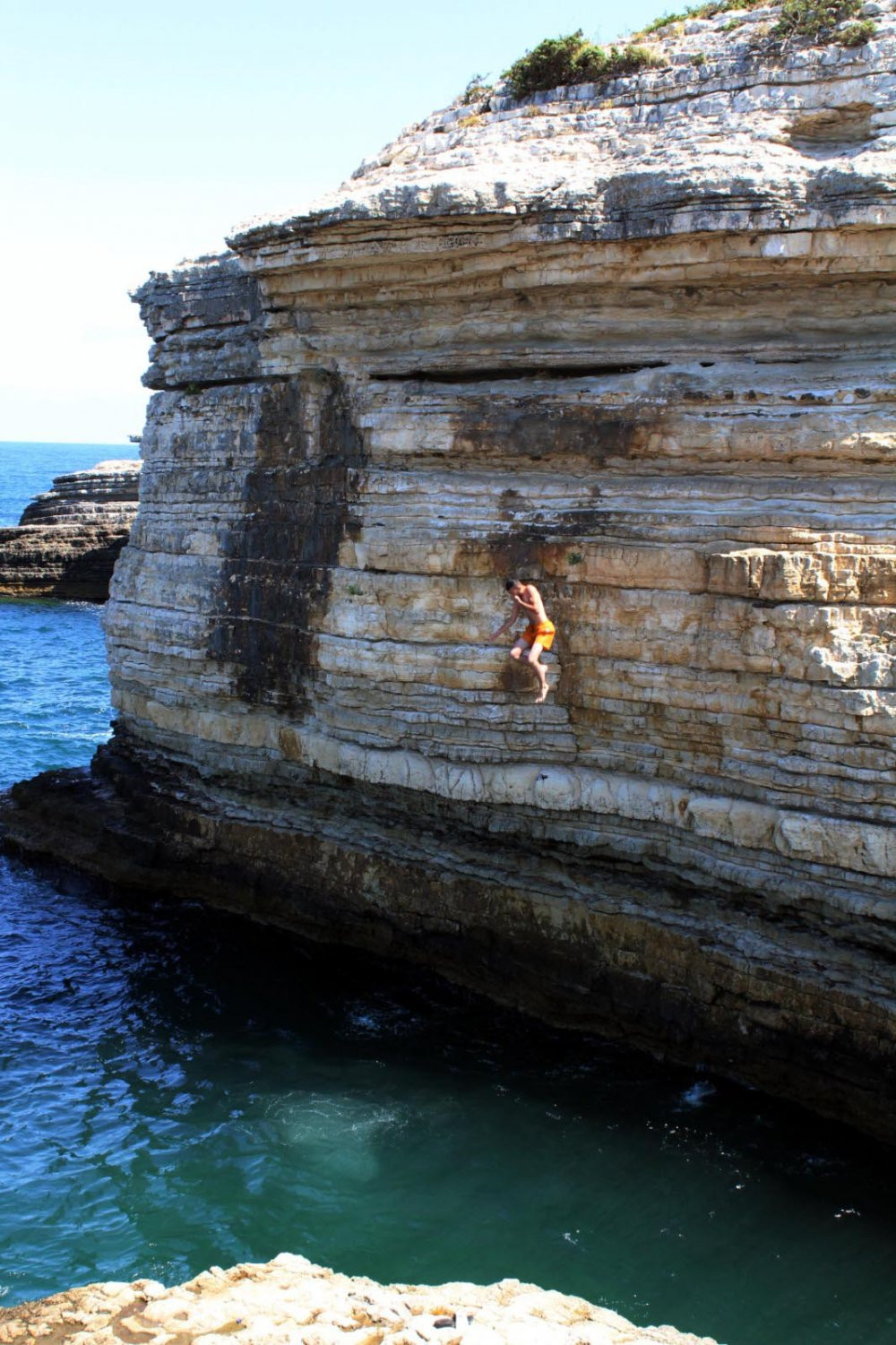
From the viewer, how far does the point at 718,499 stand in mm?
12289

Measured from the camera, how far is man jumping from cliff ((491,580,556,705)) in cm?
1272

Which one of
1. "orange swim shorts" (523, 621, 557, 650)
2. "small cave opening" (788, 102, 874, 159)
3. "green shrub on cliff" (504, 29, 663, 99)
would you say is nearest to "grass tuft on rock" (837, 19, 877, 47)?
"small cave opening" (788, 102, 874, 159)

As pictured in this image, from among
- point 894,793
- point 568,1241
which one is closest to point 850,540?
point 894,793

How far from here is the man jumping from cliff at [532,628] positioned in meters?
12.7

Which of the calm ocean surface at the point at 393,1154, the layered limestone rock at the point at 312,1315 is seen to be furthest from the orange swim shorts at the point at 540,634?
the layered limestone rock at the point at 312,1315

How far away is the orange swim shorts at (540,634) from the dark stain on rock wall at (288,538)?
9.74 feet

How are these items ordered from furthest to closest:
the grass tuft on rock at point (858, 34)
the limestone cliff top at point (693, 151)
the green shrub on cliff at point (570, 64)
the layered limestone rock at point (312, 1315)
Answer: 1. the green shrub on cliff at point (570, 64)
2. the grass tuft on rock at point (858, 34)
3. the limestone cliff top at point (693, 151)
4. the layered limestone rock at point (312, 1315)

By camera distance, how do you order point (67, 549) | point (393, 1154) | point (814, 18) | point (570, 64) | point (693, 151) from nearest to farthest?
point (393, 1154), point (693, 151), point (814, 18), point (570, 64), point (67, 549)

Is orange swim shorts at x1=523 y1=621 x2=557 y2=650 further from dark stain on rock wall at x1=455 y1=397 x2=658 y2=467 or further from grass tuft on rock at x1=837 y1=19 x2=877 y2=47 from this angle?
grass tuft on rock at x1=837 y1=19 x2=877 y2=47

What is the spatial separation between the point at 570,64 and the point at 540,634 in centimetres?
723

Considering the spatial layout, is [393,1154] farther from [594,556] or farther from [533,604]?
[594,556]

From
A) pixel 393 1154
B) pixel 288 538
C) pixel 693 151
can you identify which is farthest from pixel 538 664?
pixel 693 151

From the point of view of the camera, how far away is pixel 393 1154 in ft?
35.8

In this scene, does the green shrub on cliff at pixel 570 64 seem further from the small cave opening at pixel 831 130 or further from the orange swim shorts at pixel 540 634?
the orange swim shorts at pixel 540 634
